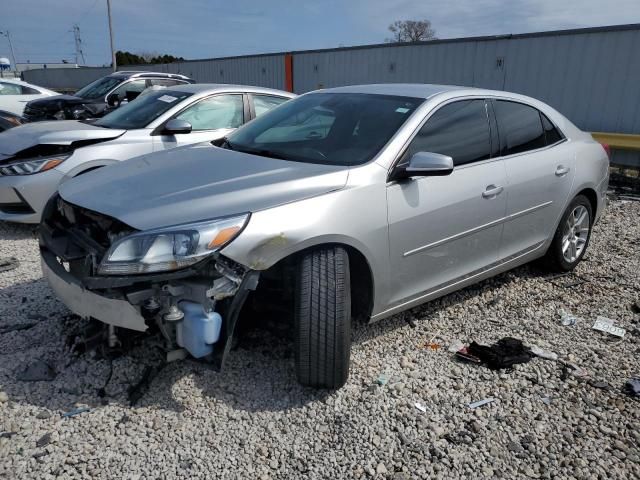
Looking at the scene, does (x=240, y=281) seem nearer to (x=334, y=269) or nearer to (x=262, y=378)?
(x=334, y=269)

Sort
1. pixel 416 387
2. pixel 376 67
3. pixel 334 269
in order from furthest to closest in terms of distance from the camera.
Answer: pixel 376 67 → pixel 416 387 → pixel 334 269

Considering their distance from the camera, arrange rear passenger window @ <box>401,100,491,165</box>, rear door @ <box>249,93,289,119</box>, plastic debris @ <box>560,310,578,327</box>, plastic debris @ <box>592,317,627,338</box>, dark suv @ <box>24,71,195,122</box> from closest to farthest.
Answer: rear passenger window @ <box>401,100,491,165</box>, plastic debris @ <box>592,317,627,338</box>, plastic debris @ <box>560,310,578,327</box>, rear door @ <box>249,93,289,119</box>, dark suv @ <box>24,71,195,122</box>

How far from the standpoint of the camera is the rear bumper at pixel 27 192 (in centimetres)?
497

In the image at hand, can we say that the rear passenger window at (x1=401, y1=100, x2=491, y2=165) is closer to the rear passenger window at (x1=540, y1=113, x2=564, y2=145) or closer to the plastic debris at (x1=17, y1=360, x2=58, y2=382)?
the rear passenger window at (x1=540, y1=113, x2=564, y2=145)

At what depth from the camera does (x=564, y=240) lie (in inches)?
175

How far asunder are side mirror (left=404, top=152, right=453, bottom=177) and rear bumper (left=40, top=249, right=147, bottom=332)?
5.39ft

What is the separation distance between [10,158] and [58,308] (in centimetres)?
232

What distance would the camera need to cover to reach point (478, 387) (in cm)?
294

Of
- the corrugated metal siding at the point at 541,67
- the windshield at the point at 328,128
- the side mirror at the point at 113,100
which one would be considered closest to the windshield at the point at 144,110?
the windshield at the point at 328,128

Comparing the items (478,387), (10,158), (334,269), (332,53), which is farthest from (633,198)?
(332,53)

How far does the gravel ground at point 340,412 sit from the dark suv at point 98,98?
281 inches

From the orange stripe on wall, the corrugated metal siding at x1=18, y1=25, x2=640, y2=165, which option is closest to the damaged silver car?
the corrugated metal siding at x1=18, y1=25, x2=640, y2=165

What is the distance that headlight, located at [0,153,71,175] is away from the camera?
504 centimetres

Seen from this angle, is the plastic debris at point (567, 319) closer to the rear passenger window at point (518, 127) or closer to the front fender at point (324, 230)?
the rear passenger window at point (518, 127)
